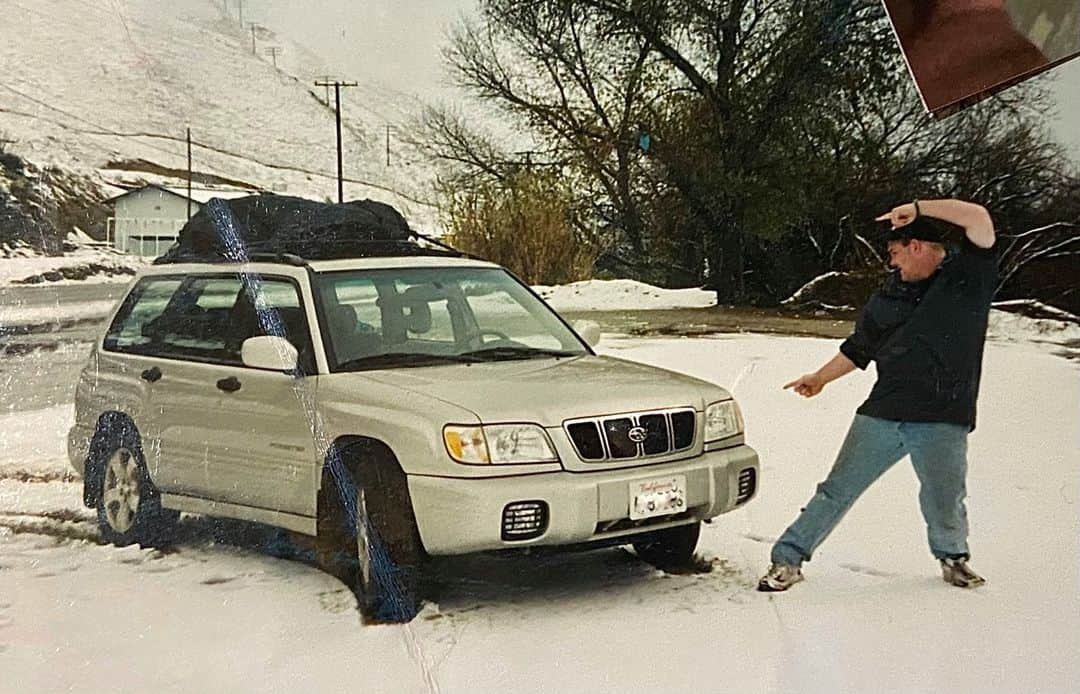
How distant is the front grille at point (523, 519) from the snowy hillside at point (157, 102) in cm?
47

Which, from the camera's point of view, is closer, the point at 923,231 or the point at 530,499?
the point at 530,499

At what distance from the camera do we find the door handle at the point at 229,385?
177 cm

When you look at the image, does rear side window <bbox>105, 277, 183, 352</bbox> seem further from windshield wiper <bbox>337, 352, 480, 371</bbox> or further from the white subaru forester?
windshield wiper <bbox>337, 352, 480, 371</bbox>

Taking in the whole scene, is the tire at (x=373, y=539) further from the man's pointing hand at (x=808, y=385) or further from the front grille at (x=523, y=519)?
the man's pointing hand at (x=808, y=385)

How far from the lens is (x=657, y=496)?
1.73m

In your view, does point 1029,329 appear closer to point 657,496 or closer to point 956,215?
point 956,215

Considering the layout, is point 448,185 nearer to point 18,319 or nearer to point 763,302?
point 763,302

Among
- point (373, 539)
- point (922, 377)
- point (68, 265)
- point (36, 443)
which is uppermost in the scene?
point (68, 265)

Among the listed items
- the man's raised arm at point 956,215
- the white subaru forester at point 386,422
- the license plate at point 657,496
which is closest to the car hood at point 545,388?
the white subaru forester at point 386,422

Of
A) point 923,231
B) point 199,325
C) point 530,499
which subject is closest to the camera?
point 530,499

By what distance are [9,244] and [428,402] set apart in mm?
701

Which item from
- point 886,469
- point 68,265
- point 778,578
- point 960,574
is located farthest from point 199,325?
point 960,574

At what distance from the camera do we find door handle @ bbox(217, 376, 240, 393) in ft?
5.82

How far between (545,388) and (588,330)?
0.53ft
